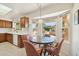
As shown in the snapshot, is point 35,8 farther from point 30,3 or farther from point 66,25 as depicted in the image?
point 66,25

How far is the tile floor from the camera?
1824 millimetres

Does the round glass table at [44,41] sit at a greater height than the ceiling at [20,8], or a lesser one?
lesser

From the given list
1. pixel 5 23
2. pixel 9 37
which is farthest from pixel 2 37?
pixel 5 23

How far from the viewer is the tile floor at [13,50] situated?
182 centimetres

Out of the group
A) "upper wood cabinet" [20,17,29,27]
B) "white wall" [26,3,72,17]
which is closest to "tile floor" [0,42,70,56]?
"upper wood cabinet" [20,17,29,27]

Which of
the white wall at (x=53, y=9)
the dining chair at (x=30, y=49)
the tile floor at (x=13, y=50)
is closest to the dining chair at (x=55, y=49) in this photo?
the tile floor at (x=13, y=50)

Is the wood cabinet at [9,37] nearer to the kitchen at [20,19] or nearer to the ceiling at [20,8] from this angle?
the kitchen at [20,19]

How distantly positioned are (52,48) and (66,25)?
0.48m

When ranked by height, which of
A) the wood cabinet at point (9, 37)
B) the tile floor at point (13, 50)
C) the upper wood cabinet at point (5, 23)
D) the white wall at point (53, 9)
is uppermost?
the white wall at point (53, 9)

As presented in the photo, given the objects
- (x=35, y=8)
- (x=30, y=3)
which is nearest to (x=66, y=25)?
(x=35, y=8)

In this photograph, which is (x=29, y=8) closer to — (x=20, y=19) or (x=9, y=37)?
(x=20, y=19)

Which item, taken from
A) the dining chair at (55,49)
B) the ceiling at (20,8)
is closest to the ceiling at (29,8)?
the ceiling at (20,8)

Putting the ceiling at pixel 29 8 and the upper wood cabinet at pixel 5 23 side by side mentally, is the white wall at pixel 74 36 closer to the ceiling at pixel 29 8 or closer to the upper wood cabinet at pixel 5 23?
the ceiling at pixel 29 8

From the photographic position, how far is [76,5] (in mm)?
1776
